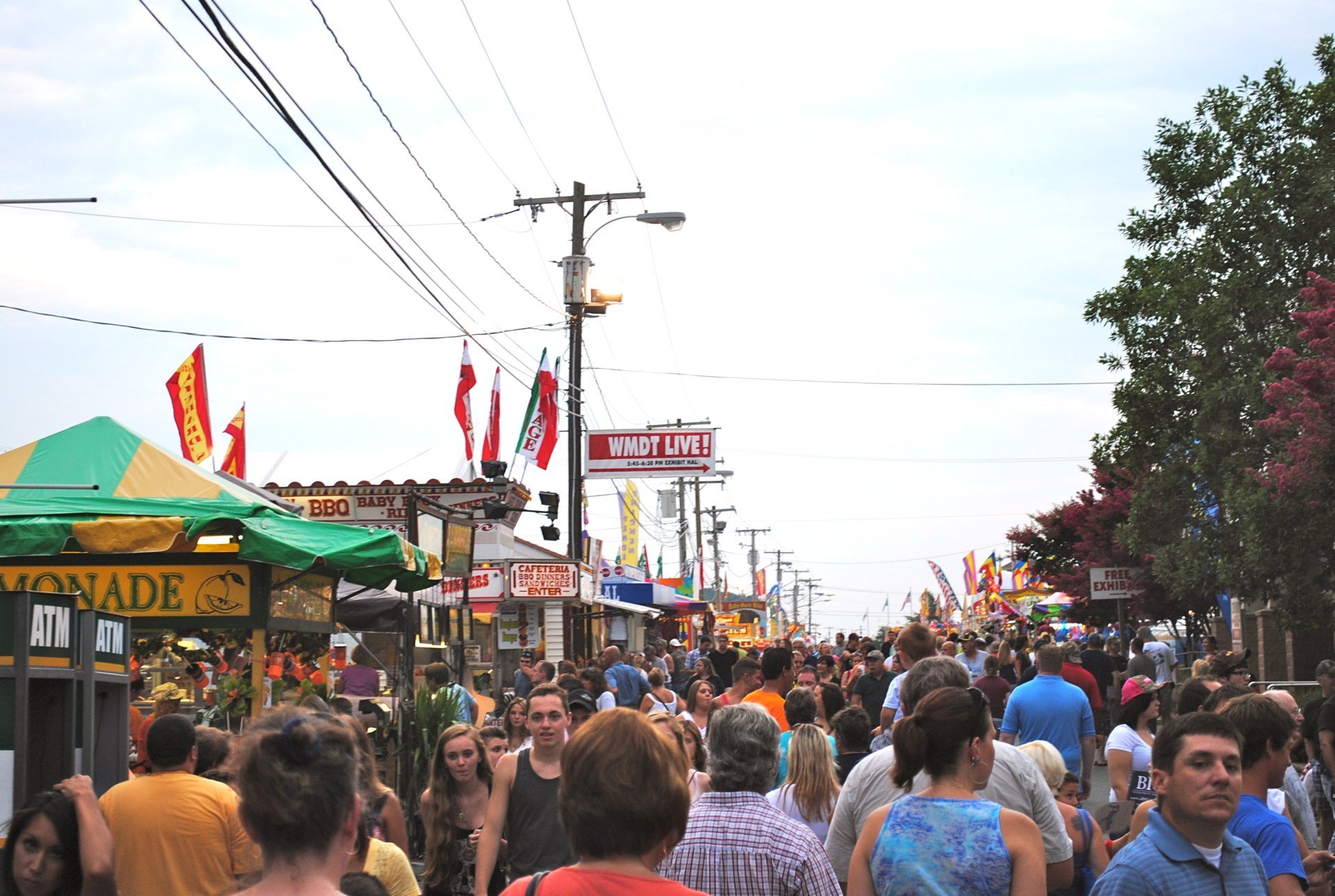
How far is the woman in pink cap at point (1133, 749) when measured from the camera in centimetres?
832

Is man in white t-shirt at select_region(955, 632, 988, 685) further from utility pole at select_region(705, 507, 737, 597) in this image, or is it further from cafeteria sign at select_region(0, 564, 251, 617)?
utility pole at select_region(705, 507, 737, 597)

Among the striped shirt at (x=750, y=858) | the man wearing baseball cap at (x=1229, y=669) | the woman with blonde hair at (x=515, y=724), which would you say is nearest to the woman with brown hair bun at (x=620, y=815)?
the striped shirt at (x=750, y=858)

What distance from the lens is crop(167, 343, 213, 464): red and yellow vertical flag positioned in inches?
775

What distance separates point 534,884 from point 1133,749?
6285 millimetres

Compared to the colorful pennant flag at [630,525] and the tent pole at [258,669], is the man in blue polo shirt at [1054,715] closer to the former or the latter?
the tent pole at [258,669]

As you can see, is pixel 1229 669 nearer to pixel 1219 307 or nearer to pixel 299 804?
pixel 299 804

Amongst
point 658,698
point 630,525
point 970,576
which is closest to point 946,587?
point 970,576

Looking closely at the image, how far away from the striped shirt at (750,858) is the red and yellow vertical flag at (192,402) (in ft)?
53.9

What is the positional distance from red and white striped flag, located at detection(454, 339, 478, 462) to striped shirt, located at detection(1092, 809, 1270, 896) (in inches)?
775

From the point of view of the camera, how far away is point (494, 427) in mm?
23828

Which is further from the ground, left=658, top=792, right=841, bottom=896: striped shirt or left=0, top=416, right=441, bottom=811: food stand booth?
left=0, top=416, right=441, bottom=811: food stand booth

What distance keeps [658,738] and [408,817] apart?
9304 millimetres

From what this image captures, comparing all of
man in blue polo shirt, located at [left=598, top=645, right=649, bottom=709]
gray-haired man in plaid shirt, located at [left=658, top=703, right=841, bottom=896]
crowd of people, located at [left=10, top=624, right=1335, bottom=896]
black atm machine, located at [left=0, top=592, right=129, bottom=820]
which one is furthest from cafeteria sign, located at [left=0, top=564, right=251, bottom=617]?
man in blue polo shirt, located at [left=598, top=645, right=649, bottom=709]

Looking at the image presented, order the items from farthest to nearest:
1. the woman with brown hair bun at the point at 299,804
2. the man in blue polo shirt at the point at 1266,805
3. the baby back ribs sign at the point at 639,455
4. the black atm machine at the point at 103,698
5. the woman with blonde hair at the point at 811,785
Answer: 1. the baby back ribs sign at the point at 639,455
2. the woman with blonde hair at the point at 811,785
3. the black atm machine at the point at 103,698
4. the man in blue polo shirt at the point at 1266,805
5. the woman with brown hair bun at the point at 299,804
